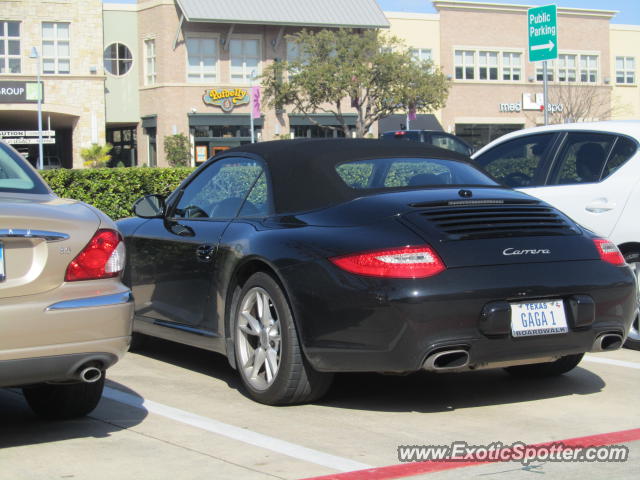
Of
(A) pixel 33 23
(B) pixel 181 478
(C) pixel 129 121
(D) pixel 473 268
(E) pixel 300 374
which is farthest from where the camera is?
(C) pixel 129 121

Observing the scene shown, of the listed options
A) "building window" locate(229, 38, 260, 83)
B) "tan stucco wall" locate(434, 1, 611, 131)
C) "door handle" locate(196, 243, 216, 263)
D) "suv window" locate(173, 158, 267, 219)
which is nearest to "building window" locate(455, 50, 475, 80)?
"tan stucco wall" locate(434, 1, 611, 131)

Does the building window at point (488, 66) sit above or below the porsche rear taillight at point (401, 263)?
above

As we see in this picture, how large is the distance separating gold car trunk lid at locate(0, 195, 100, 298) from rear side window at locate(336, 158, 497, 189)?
1762 mm

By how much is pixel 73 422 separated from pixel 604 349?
2.88 meters

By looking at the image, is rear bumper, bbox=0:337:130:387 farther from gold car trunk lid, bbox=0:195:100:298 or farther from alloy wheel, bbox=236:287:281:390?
alloy wheel, bbox=236:287:281:390

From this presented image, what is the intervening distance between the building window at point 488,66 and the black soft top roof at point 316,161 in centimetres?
5241

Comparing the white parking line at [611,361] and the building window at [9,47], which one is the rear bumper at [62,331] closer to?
the white parking line at [611,361]

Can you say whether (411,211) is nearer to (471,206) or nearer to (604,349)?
(471,206)

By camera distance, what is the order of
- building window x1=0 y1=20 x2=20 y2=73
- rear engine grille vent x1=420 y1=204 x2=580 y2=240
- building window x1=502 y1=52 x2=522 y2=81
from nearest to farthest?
1. rear engine grille vent x1=420 y1=204 x2=580 y2=240
2. building window x1=0 y1=20 x2=20 y2=73
3. building window x1=502 y1=52 x2=522 y2=81

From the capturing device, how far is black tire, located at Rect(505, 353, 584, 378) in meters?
6.24

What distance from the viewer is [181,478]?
419 cm

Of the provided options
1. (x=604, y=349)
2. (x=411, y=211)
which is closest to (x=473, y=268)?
(x=411, y=211)

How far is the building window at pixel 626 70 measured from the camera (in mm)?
61594

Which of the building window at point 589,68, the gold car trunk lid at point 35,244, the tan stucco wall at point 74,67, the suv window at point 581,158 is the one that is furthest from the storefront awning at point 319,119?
the gold car trunk lid at point 35,244
